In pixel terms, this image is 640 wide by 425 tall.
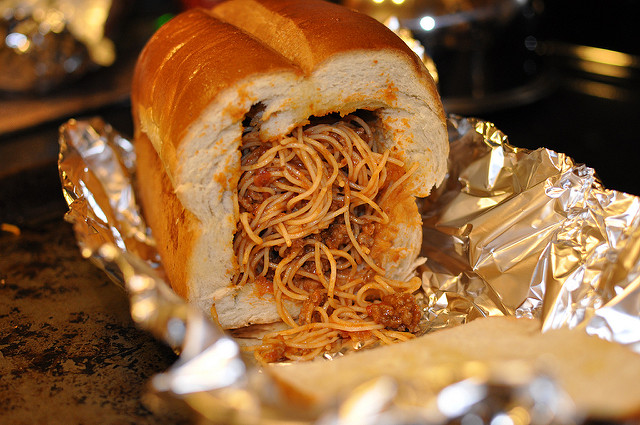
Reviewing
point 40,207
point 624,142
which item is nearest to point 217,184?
point 40,207

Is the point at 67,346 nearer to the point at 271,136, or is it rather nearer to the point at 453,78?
the point at 271,136

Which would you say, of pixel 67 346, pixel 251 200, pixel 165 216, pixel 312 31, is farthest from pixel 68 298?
pixel 312 31

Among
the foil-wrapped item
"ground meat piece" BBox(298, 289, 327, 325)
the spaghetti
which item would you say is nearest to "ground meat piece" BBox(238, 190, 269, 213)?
the spaghetti

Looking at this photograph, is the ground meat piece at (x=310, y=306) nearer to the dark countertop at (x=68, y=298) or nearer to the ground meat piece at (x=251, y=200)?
the ground meat piece at (x=251, y=200)

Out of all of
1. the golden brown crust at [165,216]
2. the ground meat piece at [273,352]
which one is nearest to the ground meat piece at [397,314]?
the ground meat piece at [273,352]

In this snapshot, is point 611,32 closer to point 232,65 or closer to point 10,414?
point 232,65
